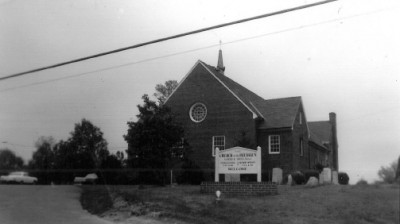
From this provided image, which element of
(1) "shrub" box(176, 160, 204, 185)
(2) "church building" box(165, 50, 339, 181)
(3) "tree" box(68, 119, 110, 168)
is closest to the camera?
(1) "shrub" box(176, 160, 204, 185)

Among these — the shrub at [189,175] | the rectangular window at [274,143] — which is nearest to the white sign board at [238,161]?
the shrub at [189,175]

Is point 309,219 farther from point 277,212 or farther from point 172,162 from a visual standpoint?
point 172,162

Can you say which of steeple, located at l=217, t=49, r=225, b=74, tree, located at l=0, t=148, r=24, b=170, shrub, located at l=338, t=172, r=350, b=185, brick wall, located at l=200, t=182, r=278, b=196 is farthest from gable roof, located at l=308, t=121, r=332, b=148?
tree, located at l=0, t=148, r=24, b=170

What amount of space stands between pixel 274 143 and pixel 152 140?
11.3 m

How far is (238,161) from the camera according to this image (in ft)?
66.4

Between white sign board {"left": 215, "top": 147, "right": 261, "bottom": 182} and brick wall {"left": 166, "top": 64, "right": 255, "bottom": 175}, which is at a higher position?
brick wall {"left": 166, "top": 64, "right": 255, "bottom": 175}

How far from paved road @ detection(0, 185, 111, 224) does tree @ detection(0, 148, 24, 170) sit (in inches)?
140

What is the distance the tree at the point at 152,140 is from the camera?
984 inches

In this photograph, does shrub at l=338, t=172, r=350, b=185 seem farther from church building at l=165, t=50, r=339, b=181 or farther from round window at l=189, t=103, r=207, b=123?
round window at l=189, t=103, r=207, b=123

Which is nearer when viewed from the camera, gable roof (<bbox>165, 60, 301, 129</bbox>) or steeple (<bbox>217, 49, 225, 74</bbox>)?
gable roof (<bbox>165, 60, 301, 129</bbox>)

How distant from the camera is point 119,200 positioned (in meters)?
18.0

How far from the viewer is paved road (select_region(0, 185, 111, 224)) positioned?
15.1m

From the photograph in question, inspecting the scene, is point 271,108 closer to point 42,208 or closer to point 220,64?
point 220,64

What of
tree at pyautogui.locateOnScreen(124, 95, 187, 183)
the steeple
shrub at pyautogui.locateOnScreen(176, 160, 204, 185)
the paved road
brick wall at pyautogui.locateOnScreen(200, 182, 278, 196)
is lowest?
the paved road
